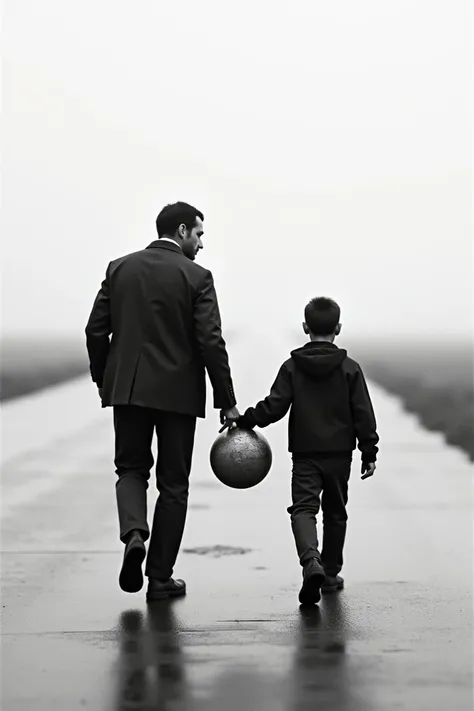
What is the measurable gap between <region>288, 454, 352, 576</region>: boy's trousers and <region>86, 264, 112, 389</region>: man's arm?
4.01ft

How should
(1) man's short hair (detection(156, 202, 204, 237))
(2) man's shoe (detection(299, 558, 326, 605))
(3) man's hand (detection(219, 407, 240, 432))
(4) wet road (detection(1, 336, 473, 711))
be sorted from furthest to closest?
1. (1) man's short hair (detection(156, 202, 204, 237))
2. (3) man's hand (detection(219, 407, 240, 432))
3. (2) man's shoe (detection(299, 558, 326, 605))
4. (4) wet road (detection(1, 336, 473, 711))

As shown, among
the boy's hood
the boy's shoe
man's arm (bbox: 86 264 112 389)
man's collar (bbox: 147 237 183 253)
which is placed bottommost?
the boy's shoe

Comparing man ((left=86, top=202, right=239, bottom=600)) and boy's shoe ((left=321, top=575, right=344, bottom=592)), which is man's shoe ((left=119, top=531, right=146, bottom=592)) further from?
boy's shoe ((left=321, top=575, right=344, bottom=592))

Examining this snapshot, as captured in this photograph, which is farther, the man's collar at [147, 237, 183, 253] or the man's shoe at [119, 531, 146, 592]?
the man's collar at [147, 237, 183, 253]

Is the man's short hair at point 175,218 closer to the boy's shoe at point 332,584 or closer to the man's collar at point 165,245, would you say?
the man's collar at point 165,245

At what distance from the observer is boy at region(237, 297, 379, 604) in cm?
745

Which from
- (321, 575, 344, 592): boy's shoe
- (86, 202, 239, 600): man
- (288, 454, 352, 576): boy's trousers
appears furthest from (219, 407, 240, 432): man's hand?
(321, 575, 344, 592): boy's shoe

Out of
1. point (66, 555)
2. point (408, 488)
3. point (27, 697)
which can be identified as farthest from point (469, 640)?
point (408, 488)

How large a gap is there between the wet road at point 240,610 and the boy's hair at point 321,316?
4.67 feet

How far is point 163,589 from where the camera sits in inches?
289

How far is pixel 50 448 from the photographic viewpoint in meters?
15.8

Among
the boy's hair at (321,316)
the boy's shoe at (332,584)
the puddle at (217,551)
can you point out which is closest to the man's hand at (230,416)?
the boy's hair at (321,316)

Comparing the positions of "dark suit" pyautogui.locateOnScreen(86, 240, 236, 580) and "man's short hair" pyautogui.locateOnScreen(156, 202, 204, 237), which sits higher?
"man's short hair" pyautogui.locateOnScreen(156, 202, 204, 237)

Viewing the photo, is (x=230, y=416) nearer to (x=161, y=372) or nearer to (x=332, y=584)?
(x=161, y=372)
